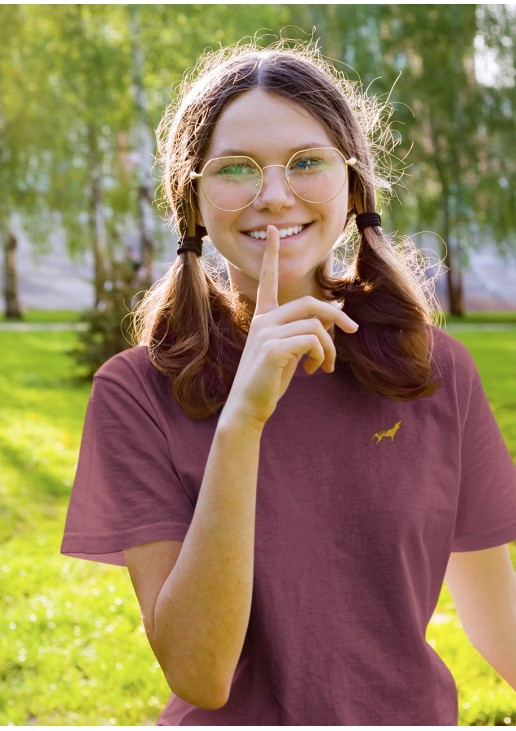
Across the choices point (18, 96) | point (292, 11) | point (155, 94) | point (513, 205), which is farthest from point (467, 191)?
point (18, 96)

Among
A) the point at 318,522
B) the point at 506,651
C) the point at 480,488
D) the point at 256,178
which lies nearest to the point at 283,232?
the point at 256,178

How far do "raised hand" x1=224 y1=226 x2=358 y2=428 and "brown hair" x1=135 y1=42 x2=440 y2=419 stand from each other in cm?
25

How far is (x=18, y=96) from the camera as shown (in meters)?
19.3

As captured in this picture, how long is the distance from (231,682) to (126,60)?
16.8 m

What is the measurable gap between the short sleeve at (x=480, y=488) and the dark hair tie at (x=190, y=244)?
621mm

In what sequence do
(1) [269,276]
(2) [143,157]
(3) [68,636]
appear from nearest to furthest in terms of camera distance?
1. (1) [269,276]
2. (3) [68,636]
3. (2) [143,157]

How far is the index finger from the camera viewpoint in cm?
166

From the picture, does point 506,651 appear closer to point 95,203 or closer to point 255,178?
point 255,178

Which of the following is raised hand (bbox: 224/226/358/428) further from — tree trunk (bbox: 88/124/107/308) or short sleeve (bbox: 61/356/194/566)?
tree trunk (bbox: 88/124/107/308)

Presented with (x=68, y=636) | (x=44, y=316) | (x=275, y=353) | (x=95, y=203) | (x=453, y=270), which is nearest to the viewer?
(x=275, y=353)

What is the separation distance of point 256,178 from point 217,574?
70 cm

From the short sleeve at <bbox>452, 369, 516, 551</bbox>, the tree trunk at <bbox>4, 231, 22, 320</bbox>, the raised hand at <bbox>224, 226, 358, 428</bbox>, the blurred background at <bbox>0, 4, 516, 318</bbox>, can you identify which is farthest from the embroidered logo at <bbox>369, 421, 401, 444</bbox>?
the tree trunk at <bbox>4, 231, 22, 320</bbox>

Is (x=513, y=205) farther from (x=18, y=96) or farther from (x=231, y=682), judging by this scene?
(x=231, y=682)

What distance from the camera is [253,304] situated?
6.44ft
